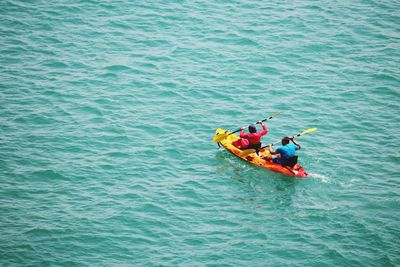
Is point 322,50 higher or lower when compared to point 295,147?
higher

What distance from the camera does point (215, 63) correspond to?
26938 mm

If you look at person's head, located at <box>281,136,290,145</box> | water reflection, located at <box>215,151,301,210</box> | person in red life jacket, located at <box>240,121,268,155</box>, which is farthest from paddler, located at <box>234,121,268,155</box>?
person's head, located at <box>281,136,290,145</box>

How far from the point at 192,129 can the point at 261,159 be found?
3478 millimetres

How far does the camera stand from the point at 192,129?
2186 centimetres

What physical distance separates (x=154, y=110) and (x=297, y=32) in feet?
36.3

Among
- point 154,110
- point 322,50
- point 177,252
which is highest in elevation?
point 322,50

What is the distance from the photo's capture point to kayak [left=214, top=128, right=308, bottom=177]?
62.4ft

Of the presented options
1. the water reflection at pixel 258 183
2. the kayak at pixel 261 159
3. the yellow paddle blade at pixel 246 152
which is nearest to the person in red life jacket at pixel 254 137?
the yellow paddle blade at pixel 246 152

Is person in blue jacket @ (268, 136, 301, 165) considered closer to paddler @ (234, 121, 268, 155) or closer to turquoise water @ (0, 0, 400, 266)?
turquoise water @ (0, 0, 400, 266)

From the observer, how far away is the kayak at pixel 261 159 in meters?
19.0

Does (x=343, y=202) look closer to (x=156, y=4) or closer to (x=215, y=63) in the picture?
(x=215, y=63)

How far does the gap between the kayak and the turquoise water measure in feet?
0.96

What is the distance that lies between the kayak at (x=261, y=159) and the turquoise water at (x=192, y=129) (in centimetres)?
29

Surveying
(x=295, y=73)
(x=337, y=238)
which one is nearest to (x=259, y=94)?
(x=295, y=73)
